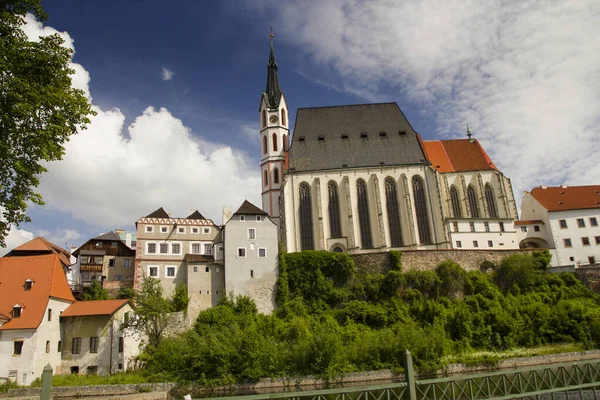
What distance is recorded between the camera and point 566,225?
51.6 metres

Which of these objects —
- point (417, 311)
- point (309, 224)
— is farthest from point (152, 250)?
point (417, 311)

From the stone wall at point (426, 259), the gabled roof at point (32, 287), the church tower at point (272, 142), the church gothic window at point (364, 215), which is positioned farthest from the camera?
the church tower at point (272, 142)

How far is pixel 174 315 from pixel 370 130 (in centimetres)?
3287

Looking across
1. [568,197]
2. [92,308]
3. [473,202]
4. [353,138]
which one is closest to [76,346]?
[92,308]

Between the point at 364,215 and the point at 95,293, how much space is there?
29.0 meters

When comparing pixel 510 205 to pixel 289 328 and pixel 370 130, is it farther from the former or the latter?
pixel 289 328

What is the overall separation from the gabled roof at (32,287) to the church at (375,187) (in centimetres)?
2293

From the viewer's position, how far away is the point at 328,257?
4553cm

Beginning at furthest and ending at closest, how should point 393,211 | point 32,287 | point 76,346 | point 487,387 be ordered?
point 393,211, point 76,346, point 32,287, point 487,387

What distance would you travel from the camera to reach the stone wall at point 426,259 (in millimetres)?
46125

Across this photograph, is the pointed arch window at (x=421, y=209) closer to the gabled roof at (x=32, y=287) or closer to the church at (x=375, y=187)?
the church at (x=375, y=187)

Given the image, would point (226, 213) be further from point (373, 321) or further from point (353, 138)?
point (373, 321)

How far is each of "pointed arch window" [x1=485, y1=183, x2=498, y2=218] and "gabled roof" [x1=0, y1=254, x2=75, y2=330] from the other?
4539cm

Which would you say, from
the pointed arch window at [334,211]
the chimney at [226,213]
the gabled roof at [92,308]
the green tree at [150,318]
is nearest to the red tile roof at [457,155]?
the pointed arch window at [334,211]
